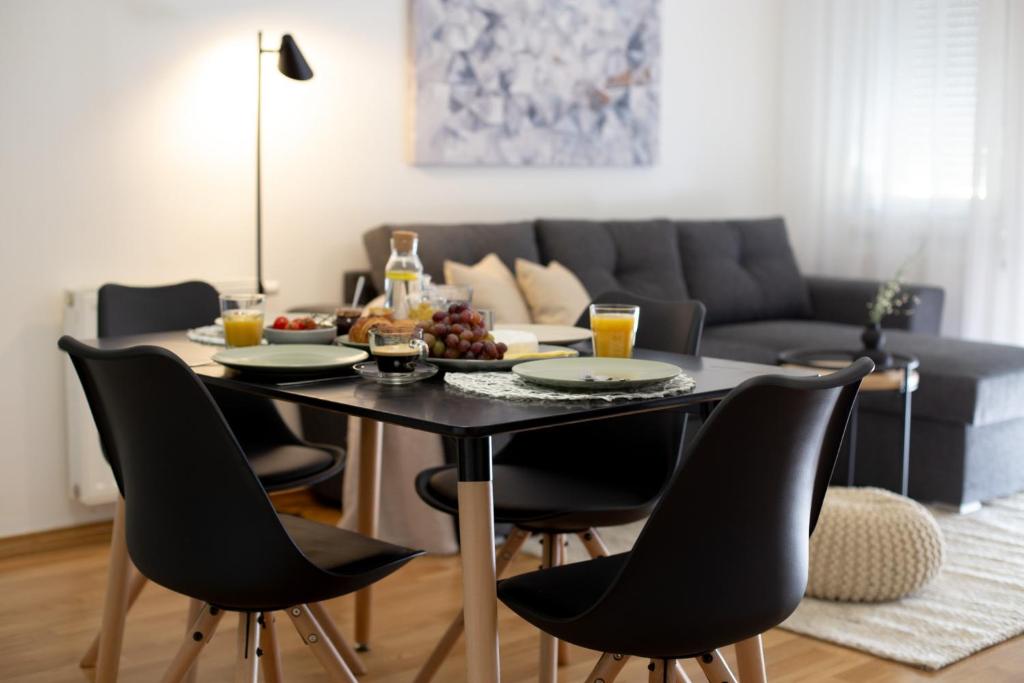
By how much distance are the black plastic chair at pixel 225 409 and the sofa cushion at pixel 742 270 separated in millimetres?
2445

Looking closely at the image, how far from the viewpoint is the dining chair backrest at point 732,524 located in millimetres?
1605

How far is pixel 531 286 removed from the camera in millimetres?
4277

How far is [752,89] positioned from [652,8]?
0.82 meters

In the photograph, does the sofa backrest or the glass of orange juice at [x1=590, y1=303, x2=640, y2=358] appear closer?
the glass of orange juice at [x1=590, y1=303, x2=640, y2=358]

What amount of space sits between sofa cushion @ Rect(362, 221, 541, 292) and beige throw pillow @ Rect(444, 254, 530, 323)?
7 centimetres

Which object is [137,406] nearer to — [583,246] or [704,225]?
[583,246]

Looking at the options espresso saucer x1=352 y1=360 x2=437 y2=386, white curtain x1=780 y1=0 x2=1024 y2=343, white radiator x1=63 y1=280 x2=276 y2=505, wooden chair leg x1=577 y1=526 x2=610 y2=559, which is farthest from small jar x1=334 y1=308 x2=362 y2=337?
white curtain x1=780 y1=0 x2=1024 y2=343

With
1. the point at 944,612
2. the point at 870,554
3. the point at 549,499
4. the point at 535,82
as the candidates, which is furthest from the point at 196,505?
the point at 535,82

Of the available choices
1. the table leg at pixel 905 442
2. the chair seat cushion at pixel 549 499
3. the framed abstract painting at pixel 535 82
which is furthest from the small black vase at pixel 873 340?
the chair seat cushion at pixel 549 499

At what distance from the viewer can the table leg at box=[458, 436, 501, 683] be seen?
1.76 metres

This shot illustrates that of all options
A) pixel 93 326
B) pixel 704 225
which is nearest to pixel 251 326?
pixel 93 326

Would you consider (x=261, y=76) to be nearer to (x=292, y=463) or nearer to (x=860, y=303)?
(x=292, y=463)

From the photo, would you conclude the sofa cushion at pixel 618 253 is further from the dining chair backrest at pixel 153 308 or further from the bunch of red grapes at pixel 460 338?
the bunch of red grapes at pixel 460 338

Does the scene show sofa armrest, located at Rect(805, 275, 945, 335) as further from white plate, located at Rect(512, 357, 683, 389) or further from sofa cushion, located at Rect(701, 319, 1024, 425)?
white plate, located at Rect(512, 357, 683, 389)
